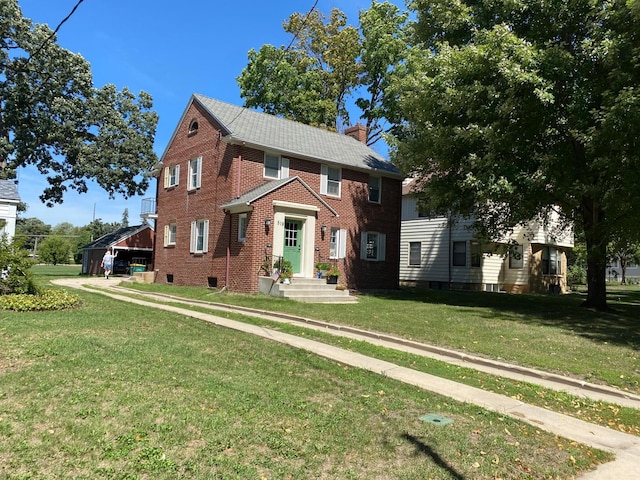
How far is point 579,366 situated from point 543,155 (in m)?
8.33

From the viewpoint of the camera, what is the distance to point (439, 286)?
28.7m

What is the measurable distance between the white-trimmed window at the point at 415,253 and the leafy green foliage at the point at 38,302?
71.8ft

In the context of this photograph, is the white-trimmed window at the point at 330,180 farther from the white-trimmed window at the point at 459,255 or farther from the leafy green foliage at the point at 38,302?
the leafy green foliage at the point at 38,302

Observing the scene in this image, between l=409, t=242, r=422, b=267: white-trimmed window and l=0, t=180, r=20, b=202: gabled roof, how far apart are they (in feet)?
70.2

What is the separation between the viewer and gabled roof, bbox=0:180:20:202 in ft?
63.1

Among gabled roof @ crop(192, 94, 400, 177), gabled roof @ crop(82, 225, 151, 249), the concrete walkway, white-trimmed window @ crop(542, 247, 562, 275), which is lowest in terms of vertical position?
the concrete walkway

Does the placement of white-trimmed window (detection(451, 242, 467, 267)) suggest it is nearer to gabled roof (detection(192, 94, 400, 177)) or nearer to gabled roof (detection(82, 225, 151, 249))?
gabled roof (detection(192, 94, 400, 177))

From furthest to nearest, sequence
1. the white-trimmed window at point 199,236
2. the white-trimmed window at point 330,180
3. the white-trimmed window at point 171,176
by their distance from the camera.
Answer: the white-trimmed window at point 171,176 → the white-trimmed window at point 330,180 → the white-trimmed window at point 199,236

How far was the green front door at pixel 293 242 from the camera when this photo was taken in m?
18.0

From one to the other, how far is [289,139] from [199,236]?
5.82 metres

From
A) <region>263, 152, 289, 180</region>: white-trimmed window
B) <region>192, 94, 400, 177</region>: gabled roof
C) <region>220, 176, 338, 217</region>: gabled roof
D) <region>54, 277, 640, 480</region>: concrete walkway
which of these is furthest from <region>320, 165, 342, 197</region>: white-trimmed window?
<region>54, 277, 640, 480</region>: concrete walkway

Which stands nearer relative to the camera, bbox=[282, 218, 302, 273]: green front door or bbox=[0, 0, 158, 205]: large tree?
bbox=[282, 218, 302, 273]: green front door

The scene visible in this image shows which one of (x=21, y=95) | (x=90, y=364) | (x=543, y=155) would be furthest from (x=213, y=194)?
(x=21, y=95)

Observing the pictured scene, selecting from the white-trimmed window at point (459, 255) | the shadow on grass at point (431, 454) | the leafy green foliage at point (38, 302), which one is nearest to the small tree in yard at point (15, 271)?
the leafy green foliage at point (38, 302)
